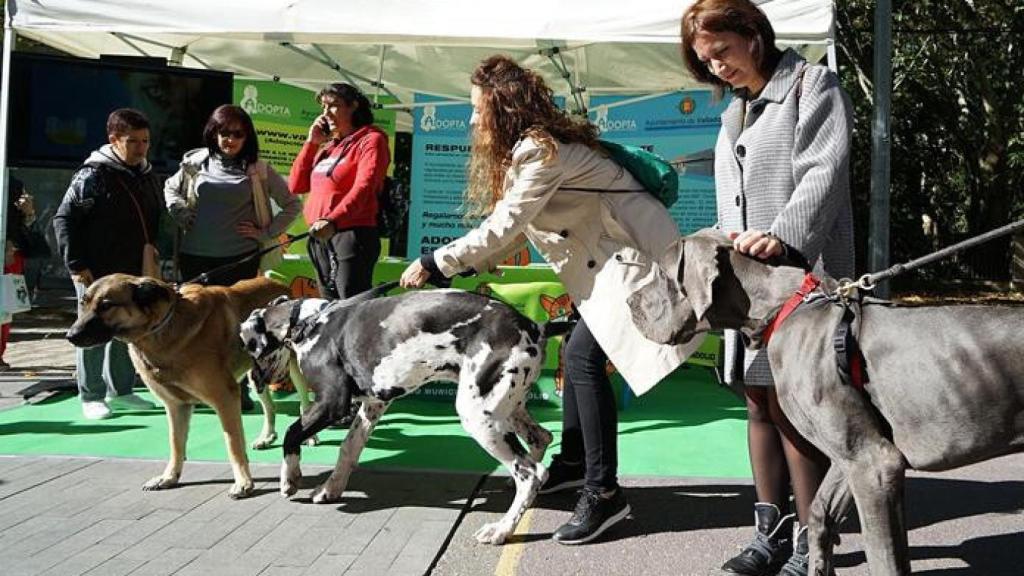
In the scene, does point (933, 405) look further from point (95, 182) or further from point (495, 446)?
point (95, 182)

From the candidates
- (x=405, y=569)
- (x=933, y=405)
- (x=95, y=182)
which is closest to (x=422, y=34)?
(x=95, y=182)

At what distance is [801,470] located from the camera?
338 centimetres

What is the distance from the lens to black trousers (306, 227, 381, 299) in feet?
20.1

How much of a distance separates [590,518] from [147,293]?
2.73 metres

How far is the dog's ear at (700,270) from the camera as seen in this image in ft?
9.29

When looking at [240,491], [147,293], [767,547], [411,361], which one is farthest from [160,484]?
[767,547]

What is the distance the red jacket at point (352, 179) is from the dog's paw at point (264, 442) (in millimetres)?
1531

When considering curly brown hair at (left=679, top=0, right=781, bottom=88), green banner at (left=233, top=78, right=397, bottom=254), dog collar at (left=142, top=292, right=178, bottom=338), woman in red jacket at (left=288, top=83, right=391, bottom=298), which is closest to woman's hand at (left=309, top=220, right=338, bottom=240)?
woman in red jacket at (left=288, top=83, right=391, bottom=298)

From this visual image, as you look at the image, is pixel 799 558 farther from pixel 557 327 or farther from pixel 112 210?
pixel 112 210

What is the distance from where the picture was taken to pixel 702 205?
33.0 ft

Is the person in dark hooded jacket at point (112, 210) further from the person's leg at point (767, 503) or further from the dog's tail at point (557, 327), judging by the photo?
the person's leg at point (767, 503)

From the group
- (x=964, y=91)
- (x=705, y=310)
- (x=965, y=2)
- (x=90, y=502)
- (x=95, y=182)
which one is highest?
(x=965, y=2)

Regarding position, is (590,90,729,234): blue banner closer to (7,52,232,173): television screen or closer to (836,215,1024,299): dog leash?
(7,52,232,173): television screen

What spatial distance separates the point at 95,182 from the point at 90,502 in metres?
2.68
